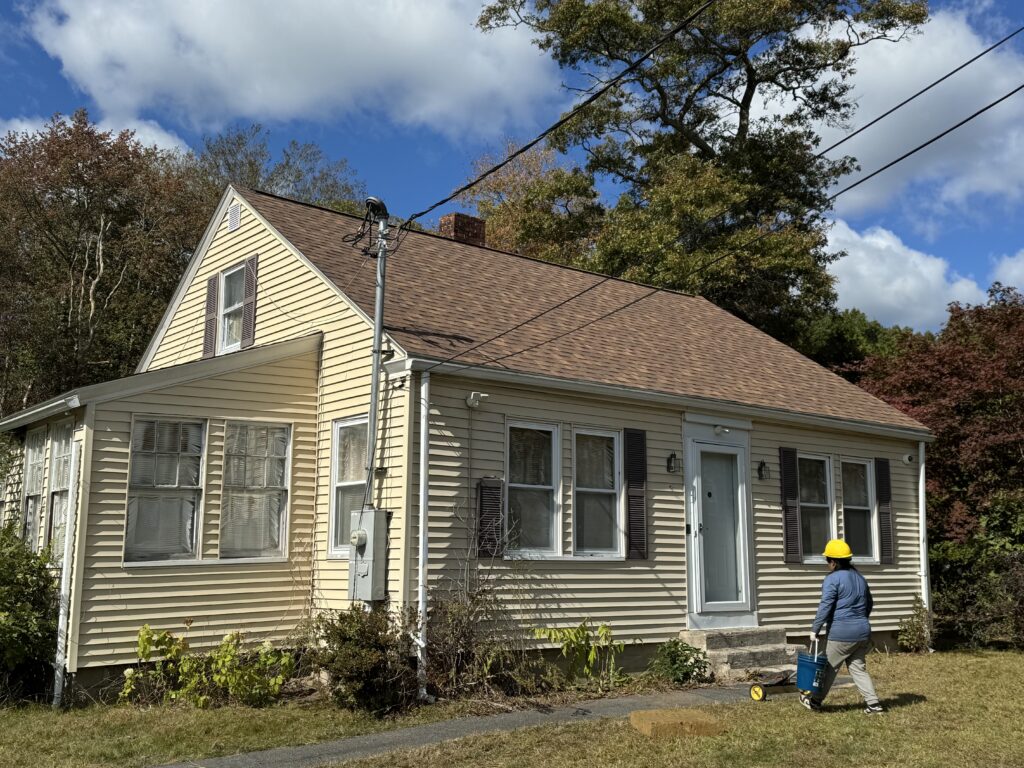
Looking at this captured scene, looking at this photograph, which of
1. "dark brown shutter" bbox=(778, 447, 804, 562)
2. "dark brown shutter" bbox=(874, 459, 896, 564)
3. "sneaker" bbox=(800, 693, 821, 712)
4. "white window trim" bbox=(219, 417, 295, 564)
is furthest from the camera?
"dark brown shutter" bbox=(874, 459, 896, 564)

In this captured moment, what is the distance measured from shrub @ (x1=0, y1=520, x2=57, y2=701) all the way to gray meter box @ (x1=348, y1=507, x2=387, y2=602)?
9.91ft

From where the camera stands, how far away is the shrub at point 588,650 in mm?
10570

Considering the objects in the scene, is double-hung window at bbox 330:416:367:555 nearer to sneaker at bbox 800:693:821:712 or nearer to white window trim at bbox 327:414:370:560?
white window trim at bbox 327:414:370:560

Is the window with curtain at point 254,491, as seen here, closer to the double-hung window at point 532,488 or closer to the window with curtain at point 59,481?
the window with curtain at point 59,481

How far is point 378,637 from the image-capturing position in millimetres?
9008

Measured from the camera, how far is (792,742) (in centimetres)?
782

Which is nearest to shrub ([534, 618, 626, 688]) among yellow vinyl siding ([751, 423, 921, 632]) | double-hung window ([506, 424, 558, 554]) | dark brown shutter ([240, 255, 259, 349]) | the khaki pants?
double-hung window ([506, 424, 558, 554])

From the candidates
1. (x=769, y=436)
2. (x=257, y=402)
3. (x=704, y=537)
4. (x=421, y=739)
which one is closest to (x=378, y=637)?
(x=421, y=739)

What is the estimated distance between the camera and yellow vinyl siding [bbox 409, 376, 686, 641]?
33.4 ft

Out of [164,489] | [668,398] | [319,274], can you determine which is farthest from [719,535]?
[164,489]

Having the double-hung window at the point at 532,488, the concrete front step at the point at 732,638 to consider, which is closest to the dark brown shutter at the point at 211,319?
the double-hung window at the point at 532,488

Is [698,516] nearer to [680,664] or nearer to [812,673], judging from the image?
[680,664]

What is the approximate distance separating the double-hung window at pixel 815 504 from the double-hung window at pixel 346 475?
641 cm

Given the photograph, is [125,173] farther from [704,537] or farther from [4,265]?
[704,537]
